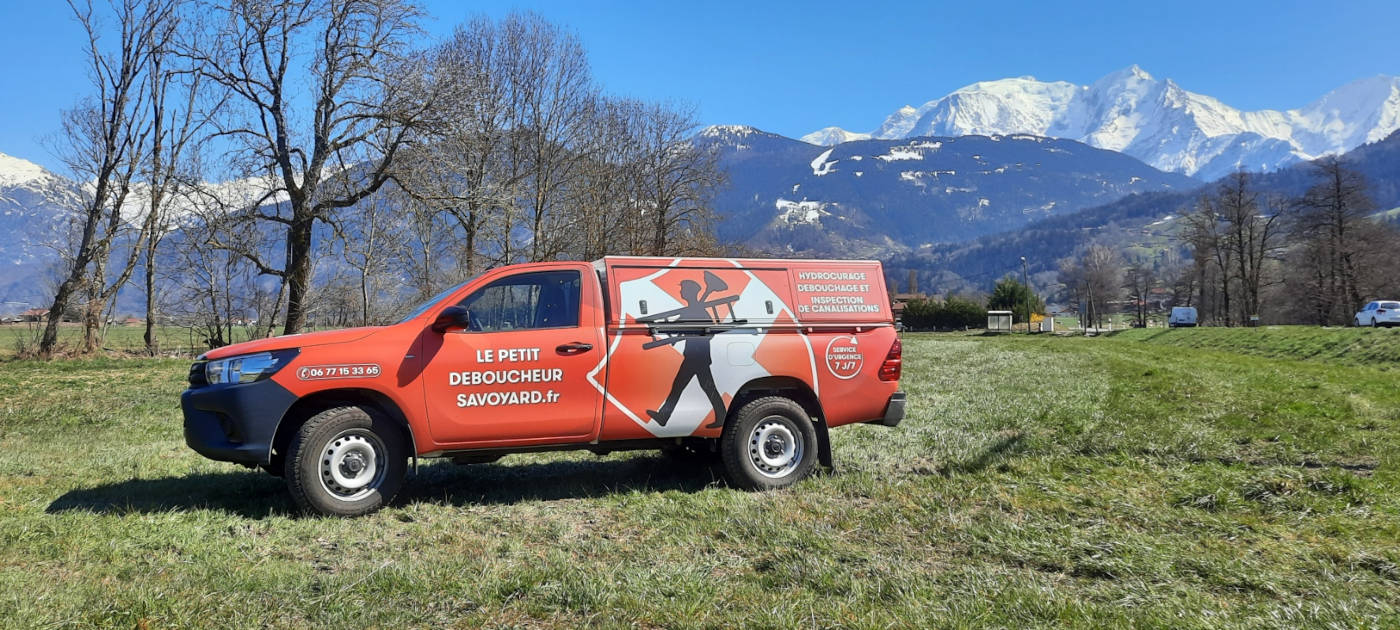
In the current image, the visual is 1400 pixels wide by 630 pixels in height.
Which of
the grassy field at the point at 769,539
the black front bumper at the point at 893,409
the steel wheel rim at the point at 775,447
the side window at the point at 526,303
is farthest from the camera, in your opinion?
the black front bumper at the point at 893,409

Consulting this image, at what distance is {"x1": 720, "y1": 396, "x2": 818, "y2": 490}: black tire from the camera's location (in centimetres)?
690

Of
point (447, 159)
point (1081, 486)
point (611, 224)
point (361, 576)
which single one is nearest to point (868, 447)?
point (1081, 486)

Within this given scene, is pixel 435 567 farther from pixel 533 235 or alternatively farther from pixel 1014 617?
pixel 533 235

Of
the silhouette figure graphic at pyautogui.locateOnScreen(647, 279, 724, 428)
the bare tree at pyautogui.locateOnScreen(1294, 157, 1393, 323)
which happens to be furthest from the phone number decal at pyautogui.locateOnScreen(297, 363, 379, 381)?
the bare tree at pyautogui.locateOnScreen(1294, 157, 1393, 323)

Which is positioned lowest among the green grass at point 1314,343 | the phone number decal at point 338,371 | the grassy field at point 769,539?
the green grass at point 1314,343

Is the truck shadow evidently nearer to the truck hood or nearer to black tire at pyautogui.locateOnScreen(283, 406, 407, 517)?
black tire at pyautogui.locateOnScreen(283, 406, 407, 517)

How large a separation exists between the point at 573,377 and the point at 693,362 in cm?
104

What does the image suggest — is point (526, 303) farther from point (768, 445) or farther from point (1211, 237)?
point (1211, 237)

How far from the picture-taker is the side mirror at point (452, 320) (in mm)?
6195

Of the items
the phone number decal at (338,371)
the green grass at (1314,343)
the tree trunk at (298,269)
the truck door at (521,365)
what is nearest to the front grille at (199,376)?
the phone number decal at (338,371)

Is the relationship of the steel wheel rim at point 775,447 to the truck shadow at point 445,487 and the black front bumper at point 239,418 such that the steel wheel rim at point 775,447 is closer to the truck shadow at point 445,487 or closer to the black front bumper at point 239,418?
the truck shadow at point 445,487

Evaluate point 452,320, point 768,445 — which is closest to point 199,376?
point 452,320

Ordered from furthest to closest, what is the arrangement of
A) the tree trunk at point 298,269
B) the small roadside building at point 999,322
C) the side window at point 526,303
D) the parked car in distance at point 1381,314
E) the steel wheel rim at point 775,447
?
the small roadside building at point 999,322
the parked car in distance at point 1381,314
the tree trunk at point 298,269
the steel wheel rim at point 775,447
the side window at point 526,303

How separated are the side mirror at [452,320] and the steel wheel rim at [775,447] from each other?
261cm
